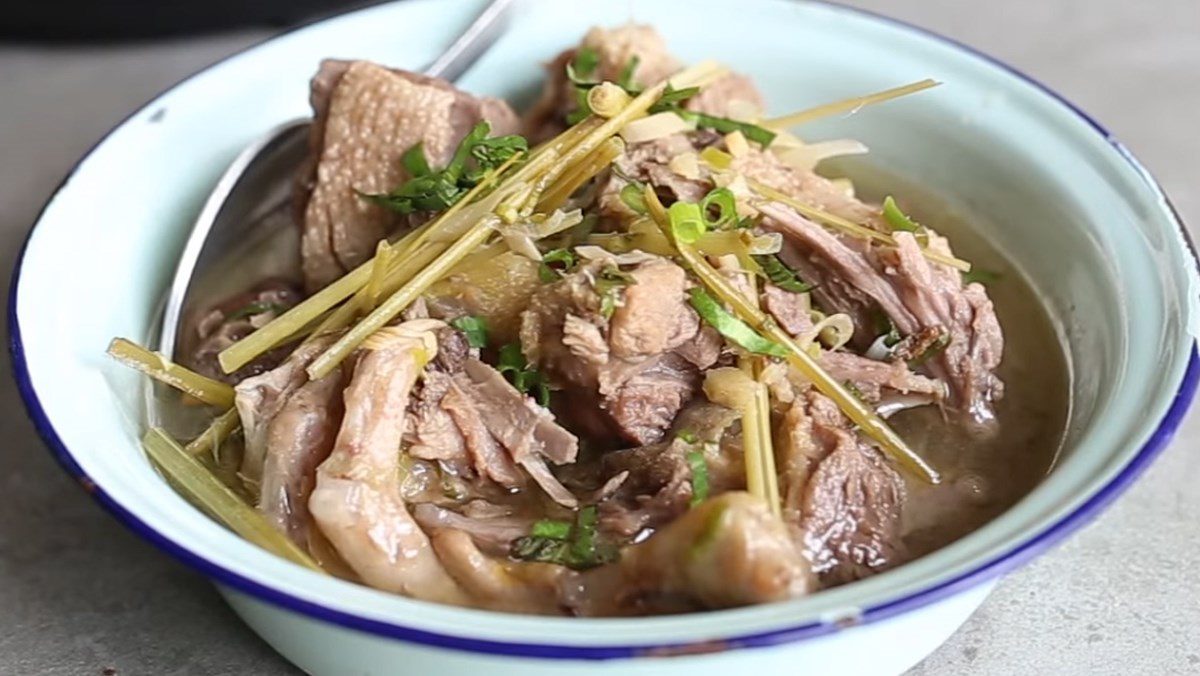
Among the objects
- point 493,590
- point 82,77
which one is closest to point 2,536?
point 493,590

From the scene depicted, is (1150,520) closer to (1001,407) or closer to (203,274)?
(1001,407)

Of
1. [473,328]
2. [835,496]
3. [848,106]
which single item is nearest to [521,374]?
[473,328]

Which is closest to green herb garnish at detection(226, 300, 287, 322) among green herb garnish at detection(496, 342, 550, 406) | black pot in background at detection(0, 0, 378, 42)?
green herb garnish at detection(496, 342, 550, 406)

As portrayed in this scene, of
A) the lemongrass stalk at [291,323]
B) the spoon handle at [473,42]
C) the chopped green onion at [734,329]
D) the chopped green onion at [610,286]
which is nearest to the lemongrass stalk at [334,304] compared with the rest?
the lemongrass stalk at [291,323]

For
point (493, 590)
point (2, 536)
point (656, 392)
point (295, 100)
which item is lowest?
point (2, 536)

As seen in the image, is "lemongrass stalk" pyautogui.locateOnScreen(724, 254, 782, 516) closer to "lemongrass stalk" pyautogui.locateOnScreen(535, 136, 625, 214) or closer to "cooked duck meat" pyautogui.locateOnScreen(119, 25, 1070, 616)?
"cooked duck meat" pyautogui.locateOnScreen(119, 25, 1070, 616)

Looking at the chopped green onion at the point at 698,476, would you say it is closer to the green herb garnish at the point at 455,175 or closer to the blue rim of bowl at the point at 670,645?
the blue rim of bowl at the point at 670,645

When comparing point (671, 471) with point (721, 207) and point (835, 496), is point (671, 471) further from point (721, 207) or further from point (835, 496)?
point (721, 207)
